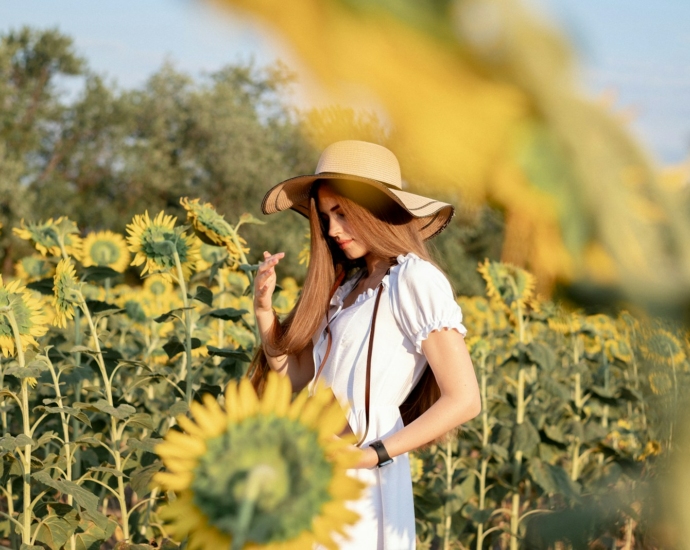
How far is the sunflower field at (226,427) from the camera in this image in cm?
31

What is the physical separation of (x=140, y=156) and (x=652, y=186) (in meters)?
15.8

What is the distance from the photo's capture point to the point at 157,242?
2.35 metres

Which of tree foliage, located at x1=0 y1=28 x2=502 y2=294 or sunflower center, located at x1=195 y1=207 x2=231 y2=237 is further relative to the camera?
tree foliage, located at x1=0 y1=28 x2=502 y2=294

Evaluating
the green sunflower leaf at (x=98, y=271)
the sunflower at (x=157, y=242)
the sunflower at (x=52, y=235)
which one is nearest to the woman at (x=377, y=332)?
the sunflower at (x=157, y=242)

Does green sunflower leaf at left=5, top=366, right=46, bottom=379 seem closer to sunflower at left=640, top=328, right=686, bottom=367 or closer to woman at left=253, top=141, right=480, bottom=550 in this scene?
woman at left=253, top=141, right=480, bottom=550

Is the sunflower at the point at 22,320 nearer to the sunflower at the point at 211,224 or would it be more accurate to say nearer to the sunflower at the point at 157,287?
the sunflower at the point at 211,224

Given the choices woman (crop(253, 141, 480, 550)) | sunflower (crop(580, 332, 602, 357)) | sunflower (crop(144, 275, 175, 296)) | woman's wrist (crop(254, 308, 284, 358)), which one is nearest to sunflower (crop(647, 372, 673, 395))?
woman (crop(253, 141, 480, 550))

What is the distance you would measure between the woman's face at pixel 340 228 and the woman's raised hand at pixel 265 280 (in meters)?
0.13

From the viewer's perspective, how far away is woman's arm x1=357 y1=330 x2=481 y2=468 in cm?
131

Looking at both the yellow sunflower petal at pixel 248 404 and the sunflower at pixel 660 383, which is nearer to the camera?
the sunflower at pixel 660 383

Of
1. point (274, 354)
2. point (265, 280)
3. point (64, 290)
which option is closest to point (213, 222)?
point (64, 290)

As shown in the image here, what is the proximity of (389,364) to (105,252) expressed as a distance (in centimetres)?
221

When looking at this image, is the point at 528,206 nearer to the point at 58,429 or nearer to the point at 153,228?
the point at 153,228

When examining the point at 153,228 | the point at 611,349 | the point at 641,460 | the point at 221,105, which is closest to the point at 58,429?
the point at 153,228
